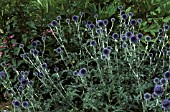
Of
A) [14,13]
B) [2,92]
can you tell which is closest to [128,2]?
[14,13]

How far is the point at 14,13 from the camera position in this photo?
3955mm

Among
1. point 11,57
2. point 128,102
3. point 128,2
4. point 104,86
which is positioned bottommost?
point 128,102

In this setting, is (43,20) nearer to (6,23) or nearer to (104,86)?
(6,23)

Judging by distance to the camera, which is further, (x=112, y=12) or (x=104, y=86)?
(x=112, y=12)

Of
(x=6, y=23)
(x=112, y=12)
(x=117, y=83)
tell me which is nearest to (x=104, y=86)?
(x=117, y=83)

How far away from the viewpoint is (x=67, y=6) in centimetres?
407

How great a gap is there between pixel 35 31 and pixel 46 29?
0.65 feet

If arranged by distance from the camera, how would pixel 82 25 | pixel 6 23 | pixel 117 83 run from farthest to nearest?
pixel 82 25 → pixel 6 23 → pixel 117 83

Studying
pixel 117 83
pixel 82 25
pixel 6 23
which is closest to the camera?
pixel 117 83

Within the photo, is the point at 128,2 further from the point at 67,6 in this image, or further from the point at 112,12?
the point at 67,6

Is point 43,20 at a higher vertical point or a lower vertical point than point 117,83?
higher

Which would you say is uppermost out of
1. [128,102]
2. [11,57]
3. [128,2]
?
[128,2]

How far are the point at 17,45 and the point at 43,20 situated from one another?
1.42ft

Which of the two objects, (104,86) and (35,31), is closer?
(104,86)
